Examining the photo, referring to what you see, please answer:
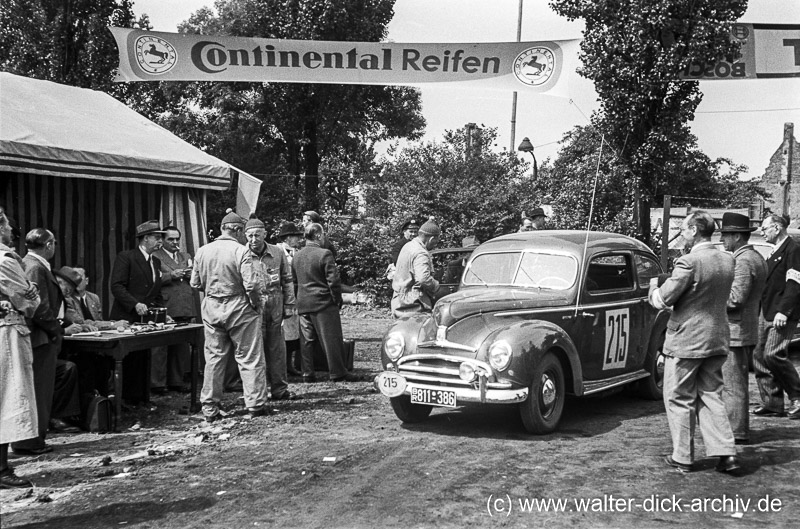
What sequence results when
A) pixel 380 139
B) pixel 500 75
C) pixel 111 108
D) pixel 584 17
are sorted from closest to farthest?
1. pixel 111 108
2. pixel 500 75
3. pixel 584 17
4. pixel 380 139

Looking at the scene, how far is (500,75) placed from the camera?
45.4ft

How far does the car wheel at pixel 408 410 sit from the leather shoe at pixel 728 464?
9.28 ft

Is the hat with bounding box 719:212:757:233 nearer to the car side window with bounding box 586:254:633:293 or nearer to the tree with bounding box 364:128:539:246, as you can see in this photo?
the car side window with bounding box 586:254:633:293

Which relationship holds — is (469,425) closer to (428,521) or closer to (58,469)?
(428,521)

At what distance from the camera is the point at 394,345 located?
772cm

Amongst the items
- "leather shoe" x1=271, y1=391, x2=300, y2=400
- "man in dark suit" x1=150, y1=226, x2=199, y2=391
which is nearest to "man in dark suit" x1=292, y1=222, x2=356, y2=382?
"leather shoe" x1=271, y1=391, x2=300, y2=400

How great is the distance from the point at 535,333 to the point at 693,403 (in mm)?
1557

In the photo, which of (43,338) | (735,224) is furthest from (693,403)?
(43,338)

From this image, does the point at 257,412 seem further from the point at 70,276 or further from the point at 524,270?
the point at 524,270

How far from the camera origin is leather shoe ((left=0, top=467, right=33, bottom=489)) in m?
5.66

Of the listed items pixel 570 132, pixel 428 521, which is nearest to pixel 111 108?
pixel 428 521

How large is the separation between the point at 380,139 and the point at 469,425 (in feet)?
86.6

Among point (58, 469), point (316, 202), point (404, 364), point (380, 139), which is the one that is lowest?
point (58, 469)

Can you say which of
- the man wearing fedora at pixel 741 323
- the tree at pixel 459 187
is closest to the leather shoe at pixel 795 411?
the man wearing fedora at pixel 741 323
